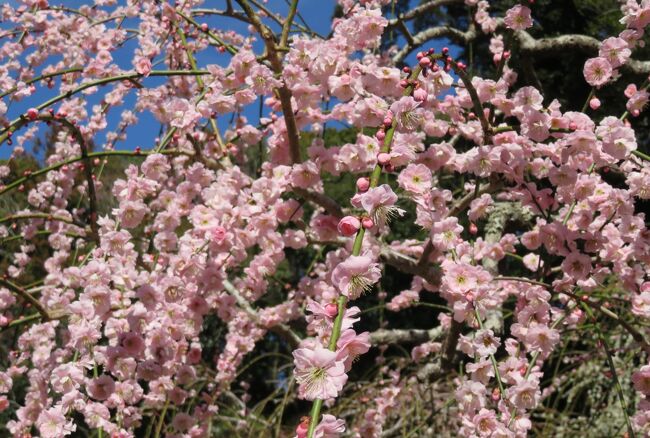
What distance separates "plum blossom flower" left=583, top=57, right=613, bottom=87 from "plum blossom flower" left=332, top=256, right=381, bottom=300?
1.25 m

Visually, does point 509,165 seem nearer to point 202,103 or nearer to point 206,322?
point 202,103

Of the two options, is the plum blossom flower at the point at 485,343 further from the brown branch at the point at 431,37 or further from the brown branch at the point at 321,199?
the brown branch at the point at 431,37

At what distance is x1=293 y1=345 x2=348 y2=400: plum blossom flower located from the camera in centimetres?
89

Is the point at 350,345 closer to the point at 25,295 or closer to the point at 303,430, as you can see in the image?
the point at 303,430

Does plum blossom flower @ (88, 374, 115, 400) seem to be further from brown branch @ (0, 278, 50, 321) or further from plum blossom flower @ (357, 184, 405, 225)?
plum blossom flower @ (357, 184, 405, 225)

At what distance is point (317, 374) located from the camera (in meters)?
0.92

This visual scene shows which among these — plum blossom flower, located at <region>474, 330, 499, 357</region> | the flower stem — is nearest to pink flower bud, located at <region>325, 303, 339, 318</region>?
the flower stem

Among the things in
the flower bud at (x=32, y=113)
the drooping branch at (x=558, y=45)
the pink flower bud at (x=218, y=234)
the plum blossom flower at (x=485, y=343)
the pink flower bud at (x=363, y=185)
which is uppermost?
the drooping branch at (x=558, y=45)

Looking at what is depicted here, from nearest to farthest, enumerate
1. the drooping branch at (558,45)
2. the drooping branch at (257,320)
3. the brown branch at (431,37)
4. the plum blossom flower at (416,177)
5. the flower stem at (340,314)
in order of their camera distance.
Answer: the flower stem at (340,314)
the plum blossom flower at (416,177)
the drooping branch at (257,320)
the drooping branch at (558,45)
the brown branch at (431,37)

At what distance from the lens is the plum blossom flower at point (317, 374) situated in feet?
2.92

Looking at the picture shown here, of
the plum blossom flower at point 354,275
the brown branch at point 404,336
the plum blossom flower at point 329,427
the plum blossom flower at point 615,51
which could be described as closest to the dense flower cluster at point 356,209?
the plum blossom flower at point 615,51

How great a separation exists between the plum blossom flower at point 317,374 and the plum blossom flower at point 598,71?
1435mm

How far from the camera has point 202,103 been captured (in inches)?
75.8

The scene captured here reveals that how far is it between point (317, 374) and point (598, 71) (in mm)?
1502
